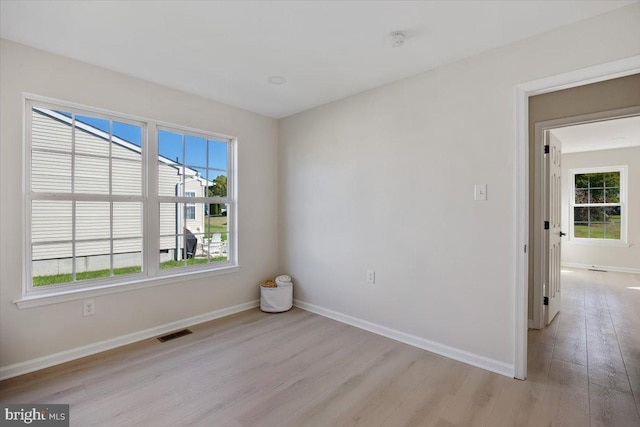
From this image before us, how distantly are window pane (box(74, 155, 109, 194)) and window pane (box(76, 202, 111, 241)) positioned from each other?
13 cm

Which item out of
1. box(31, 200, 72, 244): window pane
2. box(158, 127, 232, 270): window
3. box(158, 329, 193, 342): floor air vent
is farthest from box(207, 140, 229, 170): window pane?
box(158, 329, 193, 342): floor air vent

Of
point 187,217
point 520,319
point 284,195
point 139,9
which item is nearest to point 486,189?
point 520,319

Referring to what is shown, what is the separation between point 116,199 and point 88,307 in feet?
3.18

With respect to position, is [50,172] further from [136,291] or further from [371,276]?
[371,276]

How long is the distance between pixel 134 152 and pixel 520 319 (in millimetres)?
3659

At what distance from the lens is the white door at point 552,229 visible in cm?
317

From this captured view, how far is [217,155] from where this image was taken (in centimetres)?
359

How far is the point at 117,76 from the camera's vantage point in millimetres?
2715

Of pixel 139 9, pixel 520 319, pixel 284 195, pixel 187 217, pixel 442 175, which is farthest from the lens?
pixel 284 195

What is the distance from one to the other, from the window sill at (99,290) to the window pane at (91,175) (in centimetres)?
86

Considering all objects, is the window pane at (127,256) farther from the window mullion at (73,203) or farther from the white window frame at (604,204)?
the white window frame at (604,204)

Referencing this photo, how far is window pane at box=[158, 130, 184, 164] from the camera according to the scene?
122 inches

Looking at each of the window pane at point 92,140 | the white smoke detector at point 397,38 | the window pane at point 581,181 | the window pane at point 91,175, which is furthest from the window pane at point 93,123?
the window pane at point 581,181

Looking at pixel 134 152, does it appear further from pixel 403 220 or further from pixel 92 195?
pixel 403 220
